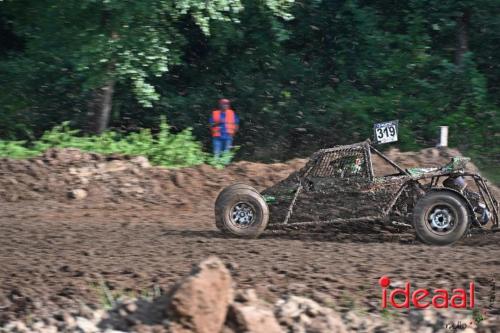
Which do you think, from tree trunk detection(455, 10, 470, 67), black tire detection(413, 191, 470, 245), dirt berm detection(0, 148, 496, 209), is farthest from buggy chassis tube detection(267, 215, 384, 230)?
tree trunk detection(455, 10, 470, 67)

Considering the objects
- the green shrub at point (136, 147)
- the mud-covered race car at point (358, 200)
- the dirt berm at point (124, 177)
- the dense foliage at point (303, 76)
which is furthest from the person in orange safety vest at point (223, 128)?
the mud-covered race car at point (358, 200)

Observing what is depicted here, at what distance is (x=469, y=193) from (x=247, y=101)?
39.5 ft

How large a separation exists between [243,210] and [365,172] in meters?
1.75

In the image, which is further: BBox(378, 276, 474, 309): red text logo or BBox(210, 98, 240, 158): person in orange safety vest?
BBox(210, 98, 240, 158): person in orange safety vest

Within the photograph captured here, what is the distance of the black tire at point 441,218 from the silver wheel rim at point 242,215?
222 cm

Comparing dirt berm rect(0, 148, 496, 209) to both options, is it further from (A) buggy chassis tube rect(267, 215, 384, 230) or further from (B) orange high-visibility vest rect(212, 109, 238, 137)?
(A) buggy chassis tube rect(267, 215, 384, 230)

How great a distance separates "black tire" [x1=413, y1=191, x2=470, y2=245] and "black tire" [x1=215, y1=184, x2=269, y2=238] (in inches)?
81.7

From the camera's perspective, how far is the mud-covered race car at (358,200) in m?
11.0

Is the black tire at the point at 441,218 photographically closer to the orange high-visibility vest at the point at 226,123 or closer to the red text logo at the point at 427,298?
the red text logo at the point at 427,298

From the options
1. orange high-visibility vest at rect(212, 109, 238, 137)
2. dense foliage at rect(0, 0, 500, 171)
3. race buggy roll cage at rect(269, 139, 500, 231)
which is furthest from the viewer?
dense foliage at rect(0, 0, 500, 171)

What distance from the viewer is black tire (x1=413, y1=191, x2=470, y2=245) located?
429 inches

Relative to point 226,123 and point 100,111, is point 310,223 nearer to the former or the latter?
point 226,123

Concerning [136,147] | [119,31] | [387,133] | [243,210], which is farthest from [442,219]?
[119,31]

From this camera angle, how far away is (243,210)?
38.6 ft
